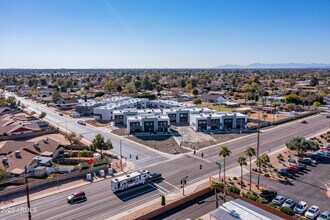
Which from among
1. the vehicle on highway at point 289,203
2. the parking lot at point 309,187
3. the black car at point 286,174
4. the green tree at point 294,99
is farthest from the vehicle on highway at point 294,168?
the green tree at point 294,99

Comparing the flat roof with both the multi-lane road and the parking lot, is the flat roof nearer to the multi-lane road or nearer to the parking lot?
the parking lot

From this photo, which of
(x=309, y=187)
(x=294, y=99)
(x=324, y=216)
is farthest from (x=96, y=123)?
(x=294, y=99)

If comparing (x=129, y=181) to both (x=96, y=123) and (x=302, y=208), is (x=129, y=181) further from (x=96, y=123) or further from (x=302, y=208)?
(x=96, y=123)

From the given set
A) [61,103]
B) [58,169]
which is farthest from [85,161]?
[61,103]

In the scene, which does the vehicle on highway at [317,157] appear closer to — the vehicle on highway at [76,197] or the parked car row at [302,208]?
the parked car row at [302,208]

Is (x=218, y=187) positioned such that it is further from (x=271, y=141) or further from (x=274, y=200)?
(x=271, y=141)

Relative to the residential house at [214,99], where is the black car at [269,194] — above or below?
below
